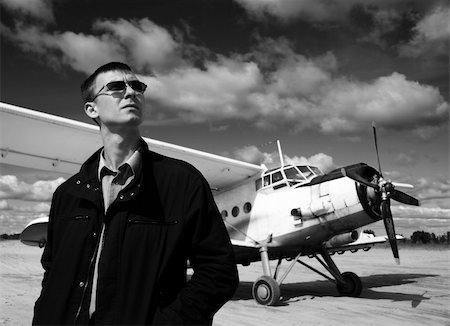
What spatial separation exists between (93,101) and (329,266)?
9.70 meters

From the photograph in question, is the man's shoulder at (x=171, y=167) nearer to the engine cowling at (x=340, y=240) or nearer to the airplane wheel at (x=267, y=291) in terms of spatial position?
the airplane wheel at (x=267, y=291)

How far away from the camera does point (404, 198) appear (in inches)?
331

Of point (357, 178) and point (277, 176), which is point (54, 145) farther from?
point (357, 178)

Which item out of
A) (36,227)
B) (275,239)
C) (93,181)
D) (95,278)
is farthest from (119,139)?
(36,227)

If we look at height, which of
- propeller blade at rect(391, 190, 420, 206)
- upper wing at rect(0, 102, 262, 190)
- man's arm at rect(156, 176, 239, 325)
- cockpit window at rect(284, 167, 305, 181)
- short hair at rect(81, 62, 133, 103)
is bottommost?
man's arm at rect(156, 176, 239, 325)

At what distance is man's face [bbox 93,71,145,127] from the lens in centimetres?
180

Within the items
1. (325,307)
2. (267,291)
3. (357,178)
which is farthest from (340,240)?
(357,178)

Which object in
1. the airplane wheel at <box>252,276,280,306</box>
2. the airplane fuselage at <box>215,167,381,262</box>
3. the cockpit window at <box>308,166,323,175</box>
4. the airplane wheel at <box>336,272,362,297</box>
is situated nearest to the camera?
the airplane fuselage at <box>215,167,381,262</box>

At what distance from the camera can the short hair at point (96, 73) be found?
77.0 inches

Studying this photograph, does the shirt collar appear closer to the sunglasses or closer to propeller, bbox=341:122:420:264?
the sunglasses

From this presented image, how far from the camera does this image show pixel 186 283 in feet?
5.62

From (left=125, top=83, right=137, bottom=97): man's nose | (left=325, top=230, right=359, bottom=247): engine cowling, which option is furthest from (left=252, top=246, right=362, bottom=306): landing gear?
(left=125, top=83, right=137, bottom=97): man's nose

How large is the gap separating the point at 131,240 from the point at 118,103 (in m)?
0.64

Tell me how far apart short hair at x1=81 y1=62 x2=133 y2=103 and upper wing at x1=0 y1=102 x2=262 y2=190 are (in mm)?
6246
